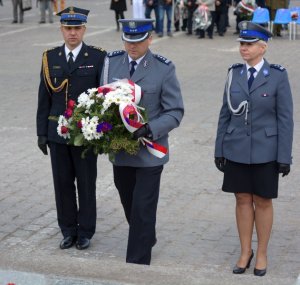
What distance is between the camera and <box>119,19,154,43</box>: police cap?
623 centimetres

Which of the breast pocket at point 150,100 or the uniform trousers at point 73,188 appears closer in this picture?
the breast pocket at point 150,100

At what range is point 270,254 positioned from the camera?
6.94 meters

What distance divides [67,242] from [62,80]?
1314mm

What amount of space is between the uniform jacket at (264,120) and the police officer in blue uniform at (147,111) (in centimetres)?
45

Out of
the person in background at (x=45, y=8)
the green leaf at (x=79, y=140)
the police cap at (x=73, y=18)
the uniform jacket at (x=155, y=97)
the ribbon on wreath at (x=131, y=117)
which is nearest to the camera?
the ribbon on wreath at (x=131, y=117)

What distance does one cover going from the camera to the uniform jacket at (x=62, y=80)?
22.6 feet

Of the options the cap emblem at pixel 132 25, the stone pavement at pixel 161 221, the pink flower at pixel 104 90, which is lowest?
the stone pavement at pixel 161 221

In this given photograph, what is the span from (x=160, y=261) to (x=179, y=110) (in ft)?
4.15

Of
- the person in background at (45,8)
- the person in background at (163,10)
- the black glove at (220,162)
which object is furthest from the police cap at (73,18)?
the person in background at (45,8)

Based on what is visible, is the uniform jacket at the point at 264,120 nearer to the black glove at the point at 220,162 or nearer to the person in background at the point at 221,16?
the black glove at the point at 220,162

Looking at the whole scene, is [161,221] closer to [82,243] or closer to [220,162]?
[82,243]

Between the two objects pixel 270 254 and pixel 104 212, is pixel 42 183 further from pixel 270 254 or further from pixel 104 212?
pixel 270 254

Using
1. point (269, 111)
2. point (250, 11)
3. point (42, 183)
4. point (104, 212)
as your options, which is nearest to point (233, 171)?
point (269, 111)

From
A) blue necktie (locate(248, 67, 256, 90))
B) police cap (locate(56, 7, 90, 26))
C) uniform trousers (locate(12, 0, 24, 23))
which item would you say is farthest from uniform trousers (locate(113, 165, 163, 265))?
uniform trousers (locate(12, 0, 24, 23))
